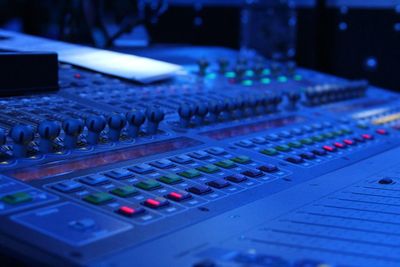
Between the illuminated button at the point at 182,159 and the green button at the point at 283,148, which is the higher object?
the illuminated button at the point at 182,159

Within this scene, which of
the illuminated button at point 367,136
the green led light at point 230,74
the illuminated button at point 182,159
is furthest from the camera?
the green led light at point 230,74

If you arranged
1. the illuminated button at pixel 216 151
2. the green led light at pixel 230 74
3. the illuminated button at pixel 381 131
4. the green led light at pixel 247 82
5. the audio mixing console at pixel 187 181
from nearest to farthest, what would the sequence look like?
the audio mixing console at pixel 187 181 < the illuminated button at pixel 216 151 < the illuminated button at pixel 381 131 < the green led light at pixel 247 82 < the green led light at pixel 230 74

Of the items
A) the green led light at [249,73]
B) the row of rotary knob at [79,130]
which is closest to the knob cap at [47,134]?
the row of rotary knob at [79,130]

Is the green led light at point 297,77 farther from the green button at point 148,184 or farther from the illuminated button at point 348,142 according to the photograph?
the green button at point 148,184

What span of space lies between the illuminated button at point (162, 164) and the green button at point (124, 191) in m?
0.21

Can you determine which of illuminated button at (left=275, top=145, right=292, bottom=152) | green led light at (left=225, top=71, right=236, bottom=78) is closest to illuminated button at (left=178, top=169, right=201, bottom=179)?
illuminated button at (left=275, top=145, right=292, bottom=152)

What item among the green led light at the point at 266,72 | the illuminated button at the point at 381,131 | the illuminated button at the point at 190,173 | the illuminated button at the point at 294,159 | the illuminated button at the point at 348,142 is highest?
the green led light at the point at 266,72

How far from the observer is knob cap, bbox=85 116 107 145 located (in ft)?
5.15

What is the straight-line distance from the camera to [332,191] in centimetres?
156

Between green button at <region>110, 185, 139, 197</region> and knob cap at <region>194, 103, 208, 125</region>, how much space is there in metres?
0.68

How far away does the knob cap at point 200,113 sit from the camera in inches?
76.8

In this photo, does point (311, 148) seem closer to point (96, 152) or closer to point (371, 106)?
point (96, 152)

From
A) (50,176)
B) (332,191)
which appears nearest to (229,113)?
(332,191)

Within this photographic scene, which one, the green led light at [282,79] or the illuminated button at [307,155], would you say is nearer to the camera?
the illuminated button at [307,155]
